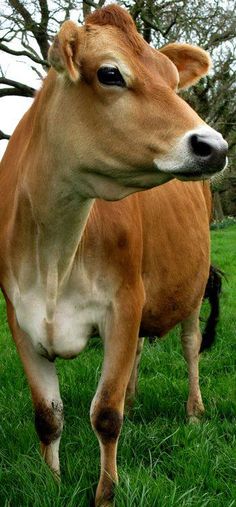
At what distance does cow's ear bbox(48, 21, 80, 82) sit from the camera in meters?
2.52

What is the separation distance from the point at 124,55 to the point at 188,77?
3.31ft

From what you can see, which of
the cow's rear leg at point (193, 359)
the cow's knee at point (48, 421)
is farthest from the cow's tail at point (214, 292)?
the cow's knee at point (48, 421)

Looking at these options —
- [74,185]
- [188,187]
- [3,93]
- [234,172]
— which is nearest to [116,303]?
[74,185]

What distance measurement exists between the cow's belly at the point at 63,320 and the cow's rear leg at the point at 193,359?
4.48 feet

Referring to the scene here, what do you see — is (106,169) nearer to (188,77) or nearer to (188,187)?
(188,77)

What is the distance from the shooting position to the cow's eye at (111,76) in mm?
2530

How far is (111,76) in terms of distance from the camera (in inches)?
100.0

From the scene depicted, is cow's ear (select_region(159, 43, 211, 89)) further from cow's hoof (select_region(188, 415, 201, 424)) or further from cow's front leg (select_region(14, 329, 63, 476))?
cow's hoof (select_region(188, 415, 201, 424))

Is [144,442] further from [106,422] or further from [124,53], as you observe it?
[124,53]

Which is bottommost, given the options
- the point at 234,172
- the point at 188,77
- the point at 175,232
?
the point at 234,172

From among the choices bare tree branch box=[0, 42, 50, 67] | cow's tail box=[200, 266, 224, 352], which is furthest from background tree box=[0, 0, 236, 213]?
cow's tail box=[200, 266, 224, 352]

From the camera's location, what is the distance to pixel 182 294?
4.51 m

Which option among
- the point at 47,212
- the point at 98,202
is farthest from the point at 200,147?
the point at 98,202

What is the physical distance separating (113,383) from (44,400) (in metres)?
0.51
